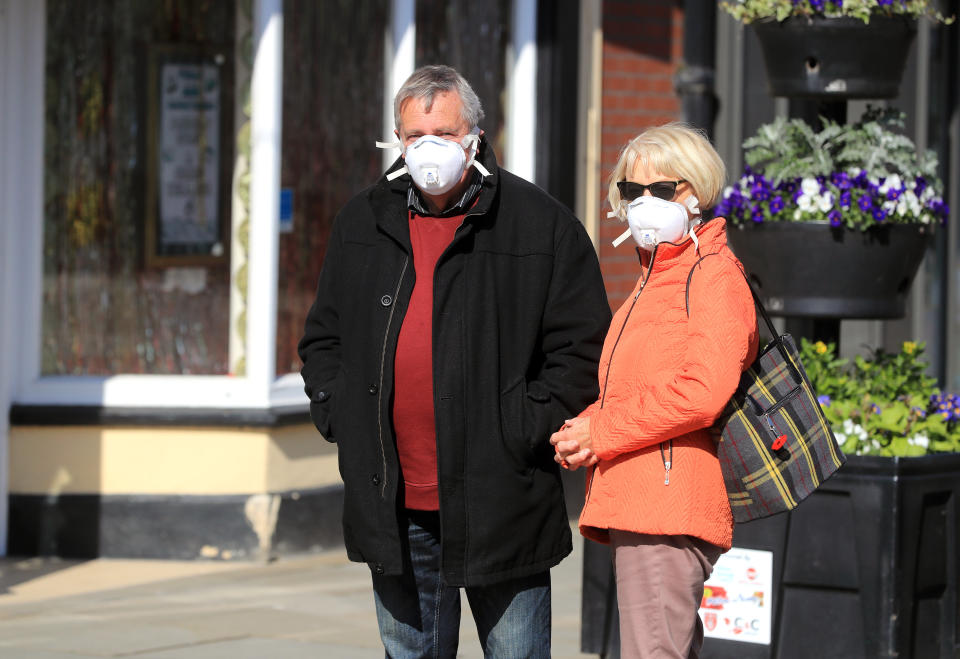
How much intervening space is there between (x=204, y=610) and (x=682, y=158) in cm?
325

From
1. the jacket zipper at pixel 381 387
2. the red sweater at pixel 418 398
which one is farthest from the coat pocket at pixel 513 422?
the jacket zipper at pixel 381 387

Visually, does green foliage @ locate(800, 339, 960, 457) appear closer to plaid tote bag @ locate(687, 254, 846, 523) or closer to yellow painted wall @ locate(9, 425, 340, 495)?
plaid tote bag @ locate(687, 254, 846, 523)

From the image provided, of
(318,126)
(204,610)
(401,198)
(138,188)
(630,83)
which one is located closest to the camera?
(401,198)

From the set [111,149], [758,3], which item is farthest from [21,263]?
[758,3]

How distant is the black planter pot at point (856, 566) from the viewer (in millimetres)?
4715

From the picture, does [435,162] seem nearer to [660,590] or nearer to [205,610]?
[660,590]

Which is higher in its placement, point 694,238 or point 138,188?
point 138,188

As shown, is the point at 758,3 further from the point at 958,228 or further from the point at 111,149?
the point at 958,228

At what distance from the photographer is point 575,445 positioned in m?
3.42

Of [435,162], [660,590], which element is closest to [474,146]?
[435,162]

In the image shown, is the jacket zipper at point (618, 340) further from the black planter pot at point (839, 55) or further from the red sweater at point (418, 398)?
the black planter pot at point (839, 55)

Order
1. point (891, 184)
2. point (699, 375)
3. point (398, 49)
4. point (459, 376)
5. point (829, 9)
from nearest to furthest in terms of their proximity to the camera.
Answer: point (699, 375), point (459, 376), point (891, 184), point (829, 9), point (398, 49)

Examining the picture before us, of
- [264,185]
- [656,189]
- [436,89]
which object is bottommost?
[656,189]

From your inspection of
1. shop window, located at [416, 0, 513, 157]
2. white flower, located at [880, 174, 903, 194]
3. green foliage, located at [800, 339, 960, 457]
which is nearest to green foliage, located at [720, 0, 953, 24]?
white flower, located at [880, 174, 903, 194]
